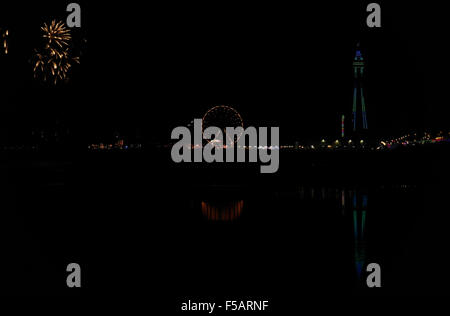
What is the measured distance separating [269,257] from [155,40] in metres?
32.6

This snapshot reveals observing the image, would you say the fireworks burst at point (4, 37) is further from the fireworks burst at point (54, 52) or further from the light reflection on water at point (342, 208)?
the light reflection on water at point (342, 208)

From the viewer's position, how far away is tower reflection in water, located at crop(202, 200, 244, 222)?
12.0m

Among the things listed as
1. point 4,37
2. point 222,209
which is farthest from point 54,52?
point 222,209

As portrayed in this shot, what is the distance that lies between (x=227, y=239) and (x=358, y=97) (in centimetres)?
5529

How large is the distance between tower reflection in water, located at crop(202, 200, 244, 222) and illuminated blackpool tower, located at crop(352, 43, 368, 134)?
43.0 metres

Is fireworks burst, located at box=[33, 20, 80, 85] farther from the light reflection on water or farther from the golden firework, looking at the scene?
the light reflection on water

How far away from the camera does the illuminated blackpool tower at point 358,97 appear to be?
57.2 metres

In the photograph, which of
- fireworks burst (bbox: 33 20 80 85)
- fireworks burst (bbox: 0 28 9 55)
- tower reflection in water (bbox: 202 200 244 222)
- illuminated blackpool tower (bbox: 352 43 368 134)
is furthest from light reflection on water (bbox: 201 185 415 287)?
illuminated blackpool tower (bbox: 352 43 368 134)

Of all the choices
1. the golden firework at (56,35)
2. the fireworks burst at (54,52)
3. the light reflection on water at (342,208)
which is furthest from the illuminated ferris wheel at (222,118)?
the light reflection on water at (342,208)

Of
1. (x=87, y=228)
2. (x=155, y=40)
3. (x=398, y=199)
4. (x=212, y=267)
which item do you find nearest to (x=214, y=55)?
(x=155, y=40)

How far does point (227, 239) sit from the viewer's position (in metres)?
9.67

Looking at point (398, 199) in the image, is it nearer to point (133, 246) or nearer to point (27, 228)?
point (133, 246)

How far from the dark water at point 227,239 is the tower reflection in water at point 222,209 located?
0.02 meters
